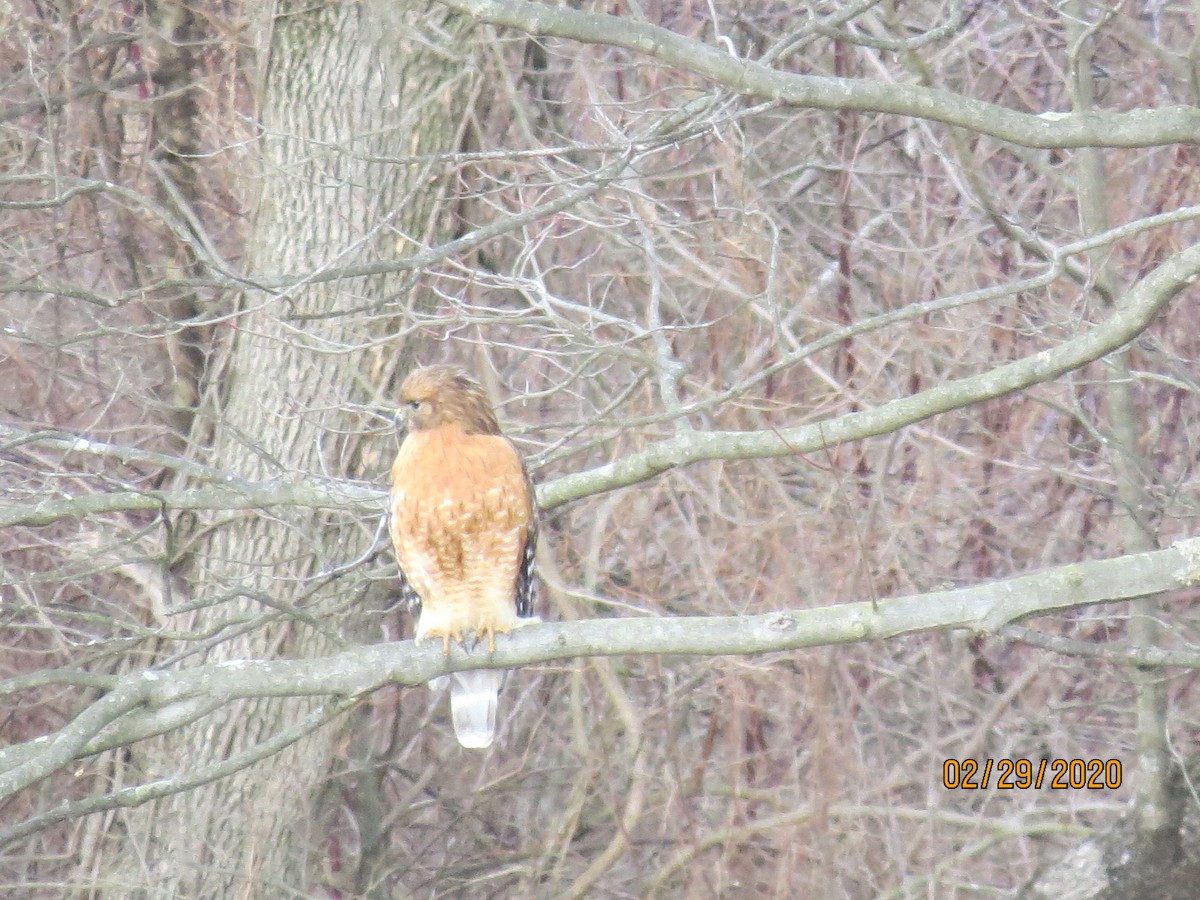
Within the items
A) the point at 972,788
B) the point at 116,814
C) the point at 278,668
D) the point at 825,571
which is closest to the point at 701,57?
the point at 278,668

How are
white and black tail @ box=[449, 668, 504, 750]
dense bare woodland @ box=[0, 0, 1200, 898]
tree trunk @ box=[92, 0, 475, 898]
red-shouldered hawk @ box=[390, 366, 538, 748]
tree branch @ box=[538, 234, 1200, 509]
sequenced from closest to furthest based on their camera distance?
tree branch @ box=[538, 234, 1200, 509], red-shouldered hawk @ box=[390, 366, 538, 748], white and black tail @ box=[449, 668, 504, 750], dense bare woodland @ box=[0, 0, 1200, 898], tree trunk @ box=[92, 0, 475, 898]

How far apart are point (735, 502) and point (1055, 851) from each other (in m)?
1.78

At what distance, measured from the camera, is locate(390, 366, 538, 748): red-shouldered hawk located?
4047mm

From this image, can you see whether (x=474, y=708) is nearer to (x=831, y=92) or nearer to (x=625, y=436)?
(x=625, y=436)

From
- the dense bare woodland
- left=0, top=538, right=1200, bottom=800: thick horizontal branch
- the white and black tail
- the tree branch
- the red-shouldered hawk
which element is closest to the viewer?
left=0, top=538, right=1200, bottom=800: thick horizontal branch

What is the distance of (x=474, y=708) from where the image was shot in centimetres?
468

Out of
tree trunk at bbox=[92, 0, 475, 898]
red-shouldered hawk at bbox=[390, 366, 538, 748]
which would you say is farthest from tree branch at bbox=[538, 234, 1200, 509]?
tree trunk at bbox=[92, 0, 475, 898]

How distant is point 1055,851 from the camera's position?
5.58 meters

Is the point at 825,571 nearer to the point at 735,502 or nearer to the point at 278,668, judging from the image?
the point at 735,502

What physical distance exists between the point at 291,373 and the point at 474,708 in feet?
4.78

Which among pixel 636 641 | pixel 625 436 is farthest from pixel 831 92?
pixel 625 436

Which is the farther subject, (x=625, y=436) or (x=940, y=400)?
(x=625, y=436)

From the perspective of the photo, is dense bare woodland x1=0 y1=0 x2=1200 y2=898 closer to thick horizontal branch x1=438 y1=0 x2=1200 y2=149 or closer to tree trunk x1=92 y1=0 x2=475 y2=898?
tree trunk x1=92 y1=0 x2=475 y2=898

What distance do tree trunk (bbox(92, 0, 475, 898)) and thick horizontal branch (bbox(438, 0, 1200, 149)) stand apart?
2429mm
